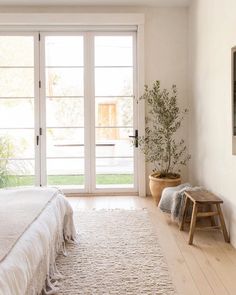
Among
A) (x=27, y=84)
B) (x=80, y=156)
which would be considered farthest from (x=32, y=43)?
(x=80, y=156)

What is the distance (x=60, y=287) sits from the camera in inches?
86.2

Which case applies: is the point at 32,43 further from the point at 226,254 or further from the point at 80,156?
the point at 226,254

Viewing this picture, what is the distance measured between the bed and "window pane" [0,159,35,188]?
2.15 metres

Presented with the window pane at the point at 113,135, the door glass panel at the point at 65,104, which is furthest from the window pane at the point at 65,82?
the window pane at the point at 113,135

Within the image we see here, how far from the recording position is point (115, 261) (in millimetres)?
2586

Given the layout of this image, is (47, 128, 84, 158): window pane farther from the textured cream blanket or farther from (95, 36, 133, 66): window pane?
the textured cream blanket

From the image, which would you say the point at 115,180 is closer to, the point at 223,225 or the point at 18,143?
the point at 18,143

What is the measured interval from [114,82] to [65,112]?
85cm

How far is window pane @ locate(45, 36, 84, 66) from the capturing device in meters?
4.80

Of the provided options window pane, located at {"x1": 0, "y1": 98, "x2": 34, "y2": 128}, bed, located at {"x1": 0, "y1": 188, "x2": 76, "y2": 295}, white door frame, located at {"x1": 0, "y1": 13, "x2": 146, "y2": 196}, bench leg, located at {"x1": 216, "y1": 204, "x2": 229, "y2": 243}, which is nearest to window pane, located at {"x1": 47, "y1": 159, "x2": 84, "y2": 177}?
window pane, located at {"x1": 0, "y1": 98, "x2": 34, "y2": 128}

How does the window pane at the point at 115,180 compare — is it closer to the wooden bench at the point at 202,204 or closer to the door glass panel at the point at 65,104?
the door glass panel at the point at 65,104

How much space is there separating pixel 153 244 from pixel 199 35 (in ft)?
8.60

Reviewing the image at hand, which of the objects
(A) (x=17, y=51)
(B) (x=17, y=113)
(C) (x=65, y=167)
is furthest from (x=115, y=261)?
(A) (x=17, y=51)

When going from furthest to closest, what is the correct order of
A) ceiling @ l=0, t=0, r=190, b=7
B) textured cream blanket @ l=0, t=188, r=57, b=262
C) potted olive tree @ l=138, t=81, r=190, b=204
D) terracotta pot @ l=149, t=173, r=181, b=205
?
ceiling @ l=0, t=0, r=190, b=7 < potted olive tree @ l=138, t=81, r=190, b=204 < terracotta pot @ l=149, t=173, r=181, b=205 < textured cream blanket @ l=0, t=188, r=57, b=262
